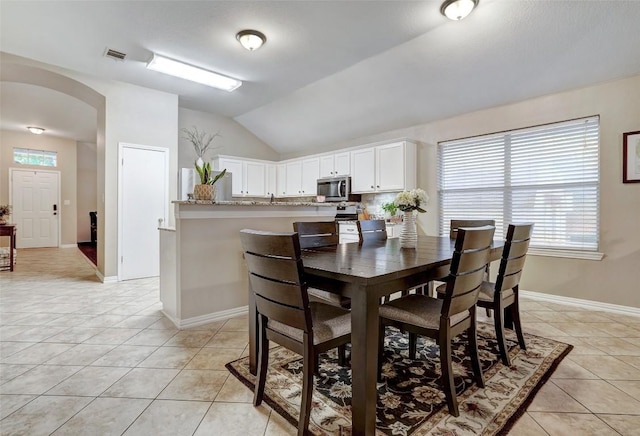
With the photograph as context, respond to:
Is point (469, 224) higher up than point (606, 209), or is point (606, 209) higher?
point (606, 209)

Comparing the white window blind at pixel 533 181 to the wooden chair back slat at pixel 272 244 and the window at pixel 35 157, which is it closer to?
the wooden chair back slat at pixel 272 244

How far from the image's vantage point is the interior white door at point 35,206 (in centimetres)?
754

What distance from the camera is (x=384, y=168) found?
4824mm

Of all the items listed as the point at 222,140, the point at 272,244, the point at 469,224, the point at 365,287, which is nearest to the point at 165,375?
the point at 272,244

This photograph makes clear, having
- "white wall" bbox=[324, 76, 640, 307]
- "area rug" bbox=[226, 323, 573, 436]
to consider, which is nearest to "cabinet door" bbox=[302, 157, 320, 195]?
"white wall" bbox=[324, 76, 640, 307]

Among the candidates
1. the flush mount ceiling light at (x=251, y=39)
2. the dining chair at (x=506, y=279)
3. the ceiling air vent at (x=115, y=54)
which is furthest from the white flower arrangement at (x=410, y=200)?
the ceiling air vent at (x=115, y=54)

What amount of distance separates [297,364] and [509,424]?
122 centimetres

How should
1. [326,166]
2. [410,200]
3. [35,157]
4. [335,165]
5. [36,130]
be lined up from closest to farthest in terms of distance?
[410,200] < [335,165] < [326,166] < [36,130] < [35,157]

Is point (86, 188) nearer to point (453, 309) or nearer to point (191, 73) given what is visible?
point (191, 73)

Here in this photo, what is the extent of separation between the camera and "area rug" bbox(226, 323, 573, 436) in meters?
1.51

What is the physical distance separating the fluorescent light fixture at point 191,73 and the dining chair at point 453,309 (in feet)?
12.0

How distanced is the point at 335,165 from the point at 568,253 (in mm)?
3525

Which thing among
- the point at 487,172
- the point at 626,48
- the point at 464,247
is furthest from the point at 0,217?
the point at 626,48

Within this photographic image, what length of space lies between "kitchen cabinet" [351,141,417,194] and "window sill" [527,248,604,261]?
5.69 ft
